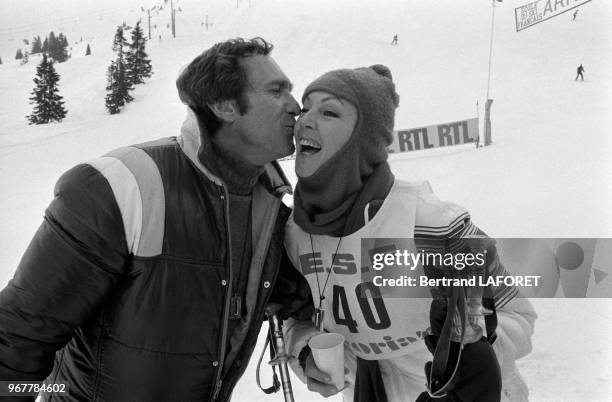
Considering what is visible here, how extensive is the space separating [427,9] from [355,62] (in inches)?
634

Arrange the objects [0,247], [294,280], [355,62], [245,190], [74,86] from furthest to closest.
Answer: [74,86], [355,62], [0,247], [294,280], [245,190]

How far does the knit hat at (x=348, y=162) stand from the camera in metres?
2.18

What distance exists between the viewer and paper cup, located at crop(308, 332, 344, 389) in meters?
2.10

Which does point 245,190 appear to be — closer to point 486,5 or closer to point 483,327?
point 483,327

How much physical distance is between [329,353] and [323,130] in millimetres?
1003

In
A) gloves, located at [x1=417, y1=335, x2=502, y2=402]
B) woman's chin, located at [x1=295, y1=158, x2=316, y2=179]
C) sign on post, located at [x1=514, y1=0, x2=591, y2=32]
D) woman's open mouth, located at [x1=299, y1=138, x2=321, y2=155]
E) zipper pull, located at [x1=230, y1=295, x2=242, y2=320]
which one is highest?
sign on post, located at [x1=514, y1=0, x2=591, y2=32]

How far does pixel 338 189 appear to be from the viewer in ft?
7.17

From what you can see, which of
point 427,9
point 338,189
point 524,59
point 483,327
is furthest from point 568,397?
point 427,9

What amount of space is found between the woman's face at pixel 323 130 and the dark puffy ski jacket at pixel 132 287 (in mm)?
443

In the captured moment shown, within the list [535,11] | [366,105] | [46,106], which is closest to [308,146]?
[366,105]

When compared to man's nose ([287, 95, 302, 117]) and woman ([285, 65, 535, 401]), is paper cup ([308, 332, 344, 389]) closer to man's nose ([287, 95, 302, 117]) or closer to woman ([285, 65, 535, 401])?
woman ([285, 65, 535, 401])

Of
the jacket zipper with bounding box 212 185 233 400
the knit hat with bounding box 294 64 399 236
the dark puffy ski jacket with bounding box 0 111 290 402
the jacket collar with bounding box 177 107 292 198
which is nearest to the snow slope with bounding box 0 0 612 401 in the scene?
the jacket zipper with bounding box 212 185 233 400

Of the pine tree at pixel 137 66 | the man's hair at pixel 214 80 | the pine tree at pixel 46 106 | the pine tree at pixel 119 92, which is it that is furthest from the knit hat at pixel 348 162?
the pine tree at pixel 137 66

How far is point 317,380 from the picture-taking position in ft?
7.50
